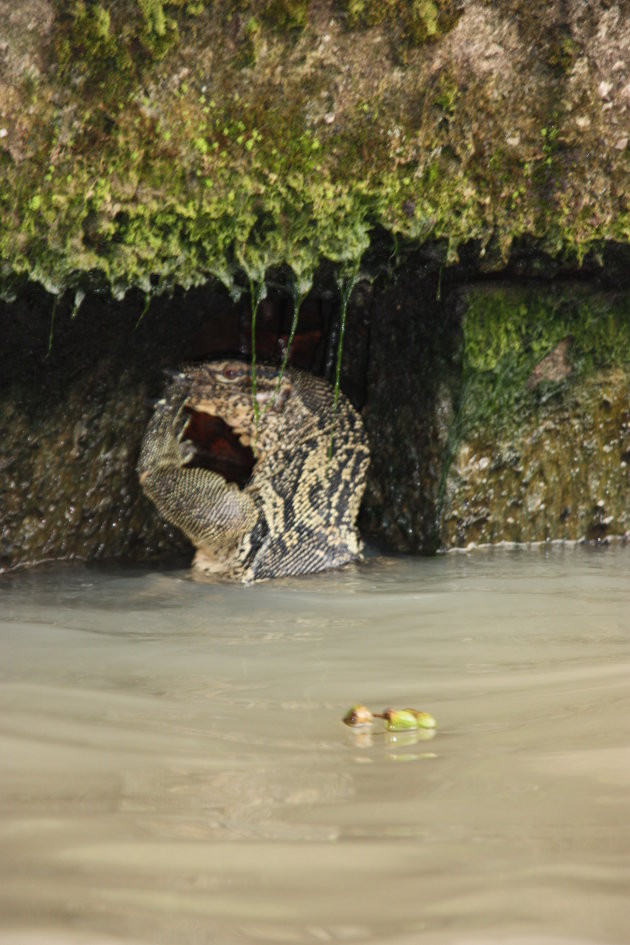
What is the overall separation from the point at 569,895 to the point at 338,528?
378 cm

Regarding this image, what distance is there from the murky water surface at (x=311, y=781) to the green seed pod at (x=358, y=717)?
0.05m

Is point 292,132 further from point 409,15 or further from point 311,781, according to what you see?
point 311,781

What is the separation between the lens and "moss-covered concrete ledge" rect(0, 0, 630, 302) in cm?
346

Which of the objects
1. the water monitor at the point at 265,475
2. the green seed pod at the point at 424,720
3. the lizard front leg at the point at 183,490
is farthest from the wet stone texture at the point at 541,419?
the green seed pod at the point at 424,720

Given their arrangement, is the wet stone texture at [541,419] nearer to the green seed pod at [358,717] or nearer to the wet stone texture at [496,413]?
the wet stone texture at [496,413]

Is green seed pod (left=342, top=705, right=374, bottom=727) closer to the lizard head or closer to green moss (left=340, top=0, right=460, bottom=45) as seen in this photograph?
the lizard head

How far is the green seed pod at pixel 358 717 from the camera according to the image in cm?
221

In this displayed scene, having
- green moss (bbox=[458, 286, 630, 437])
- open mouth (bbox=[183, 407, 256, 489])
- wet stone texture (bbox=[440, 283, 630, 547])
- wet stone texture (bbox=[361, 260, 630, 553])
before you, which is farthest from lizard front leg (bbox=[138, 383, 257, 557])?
green moss (bbox=[458, 286, 630, 437])

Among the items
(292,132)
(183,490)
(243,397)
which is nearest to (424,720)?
(292,132)

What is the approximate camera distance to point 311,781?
1819 mm

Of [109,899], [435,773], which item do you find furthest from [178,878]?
[435,773]

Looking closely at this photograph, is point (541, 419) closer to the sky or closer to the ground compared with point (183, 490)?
closer to the sky

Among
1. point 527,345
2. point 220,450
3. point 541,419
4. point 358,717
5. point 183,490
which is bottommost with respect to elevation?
point 358,717

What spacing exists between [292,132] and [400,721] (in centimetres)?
246
